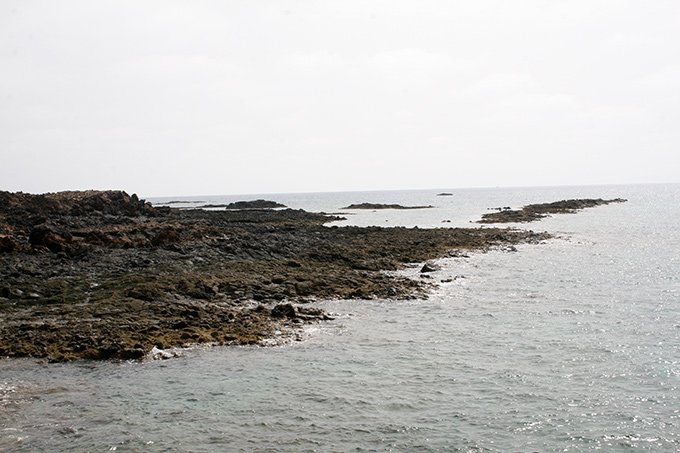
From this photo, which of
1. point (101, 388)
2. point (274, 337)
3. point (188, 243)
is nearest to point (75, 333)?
point (101, 388)

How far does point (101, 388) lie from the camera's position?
11.4 m

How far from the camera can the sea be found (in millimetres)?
9133

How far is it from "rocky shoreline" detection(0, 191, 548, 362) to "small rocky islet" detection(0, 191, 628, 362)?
45mm

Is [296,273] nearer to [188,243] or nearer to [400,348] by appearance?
[188,243]

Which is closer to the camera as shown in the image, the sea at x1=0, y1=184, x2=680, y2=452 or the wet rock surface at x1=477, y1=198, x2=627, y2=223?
the sea at x1=0, y1=184, x2=680, y2=452

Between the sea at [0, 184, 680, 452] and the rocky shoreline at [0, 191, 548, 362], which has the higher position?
the rocky shoreline at [0, 191, 548, 362]

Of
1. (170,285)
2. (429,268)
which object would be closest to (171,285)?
(170,285)

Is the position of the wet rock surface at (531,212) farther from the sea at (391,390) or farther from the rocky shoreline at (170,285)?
the sea at (391,390)

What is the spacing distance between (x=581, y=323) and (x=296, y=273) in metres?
13.8

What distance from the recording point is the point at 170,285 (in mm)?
20578

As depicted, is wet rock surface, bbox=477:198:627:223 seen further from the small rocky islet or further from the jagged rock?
the jagged rock

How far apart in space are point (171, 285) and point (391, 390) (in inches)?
489

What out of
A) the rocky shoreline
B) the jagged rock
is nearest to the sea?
the rocky shoreline

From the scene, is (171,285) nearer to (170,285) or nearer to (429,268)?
(170,285)
